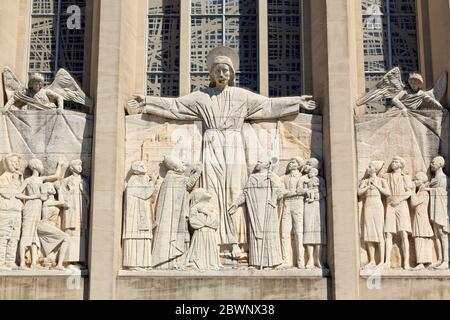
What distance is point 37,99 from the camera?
17359 mm

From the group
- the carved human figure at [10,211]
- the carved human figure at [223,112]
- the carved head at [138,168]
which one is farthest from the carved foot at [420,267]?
the carved human figure at [10,211]

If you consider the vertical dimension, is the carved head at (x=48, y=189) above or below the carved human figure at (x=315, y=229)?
above

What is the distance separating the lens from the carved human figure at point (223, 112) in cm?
1683

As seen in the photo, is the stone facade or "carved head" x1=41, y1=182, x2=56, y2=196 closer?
the stone facade

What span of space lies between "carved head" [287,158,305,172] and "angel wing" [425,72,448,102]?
2778 millimetres

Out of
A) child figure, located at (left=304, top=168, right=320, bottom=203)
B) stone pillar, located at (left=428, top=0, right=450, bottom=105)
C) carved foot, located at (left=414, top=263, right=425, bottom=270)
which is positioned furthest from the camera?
stone pillar, located at (left=428, top=0, right=450, bottom=105)

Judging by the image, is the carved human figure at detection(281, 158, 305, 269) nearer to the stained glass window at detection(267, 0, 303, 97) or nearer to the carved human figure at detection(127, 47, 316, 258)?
the carved human figure at detection(127, 47, 316, 258)

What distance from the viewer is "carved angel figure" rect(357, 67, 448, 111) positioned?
17.2 meters

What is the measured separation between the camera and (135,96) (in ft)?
56.9

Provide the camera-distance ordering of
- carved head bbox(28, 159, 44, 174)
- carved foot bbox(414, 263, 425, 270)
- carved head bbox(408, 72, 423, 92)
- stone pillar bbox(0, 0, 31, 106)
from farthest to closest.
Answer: stone pillar bbox(0, 0, 31, 106)
carved head bbox(408, 72, 423, 92)
carved head bbox(28, 159, 44, 174)
carved foot bbox(414, 263, 425, 270)

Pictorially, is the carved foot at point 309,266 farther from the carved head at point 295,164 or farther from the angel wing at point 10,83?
the angel wing at point 10,83

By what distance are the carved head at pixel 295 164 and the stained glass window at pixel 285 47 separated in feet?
6.18

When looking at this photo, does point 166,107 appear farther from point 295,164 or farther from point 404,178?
point 404,178

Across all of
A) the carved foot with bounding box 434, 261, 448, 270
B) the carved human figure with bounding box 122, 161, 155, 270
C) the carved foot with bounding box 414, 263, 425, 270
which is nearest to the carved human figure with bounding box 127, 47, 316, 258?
the carved human figure with bounding box 122, 161, 155, 270
